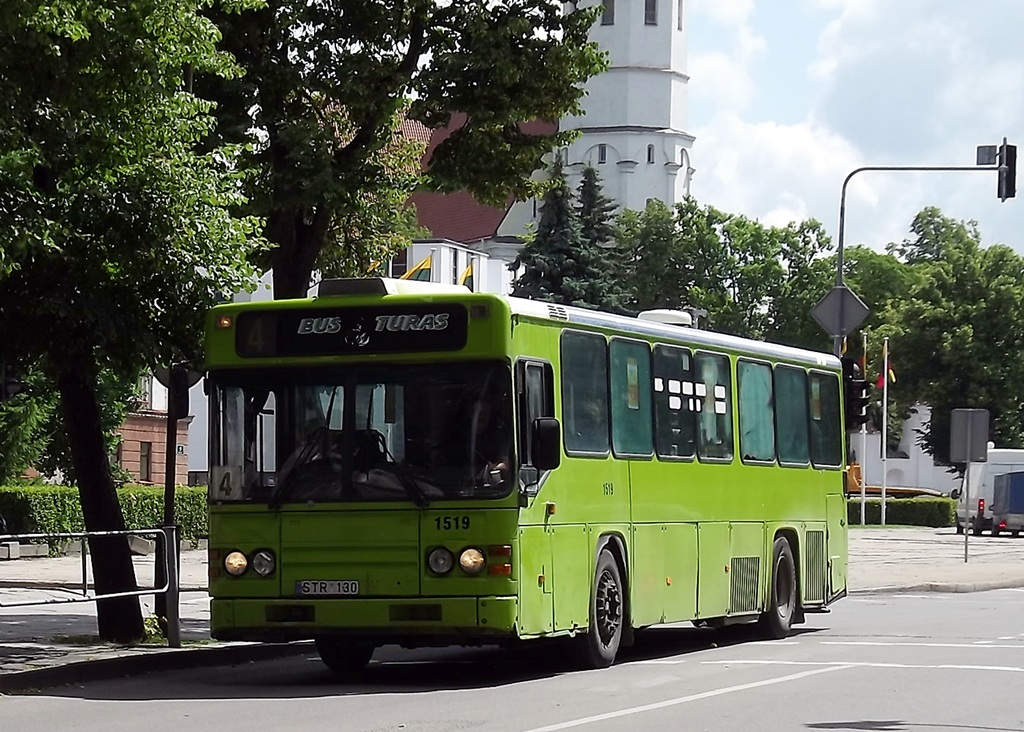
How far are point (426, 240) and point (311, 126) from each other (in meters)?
82.4

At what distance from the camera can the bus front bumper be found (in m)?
15.3

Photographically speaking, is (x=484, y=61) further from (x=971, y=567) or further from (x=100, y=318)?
(x=971, y=567)

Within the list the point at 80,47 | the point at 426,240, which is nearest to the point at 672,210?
the point at 426,240

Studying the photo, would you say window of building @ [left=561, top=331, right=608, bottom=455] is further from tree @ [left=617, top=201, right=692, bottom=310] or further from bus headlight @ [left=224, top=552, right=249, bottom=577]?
tree @ [left=617, top=201, right=692, bottom=310]

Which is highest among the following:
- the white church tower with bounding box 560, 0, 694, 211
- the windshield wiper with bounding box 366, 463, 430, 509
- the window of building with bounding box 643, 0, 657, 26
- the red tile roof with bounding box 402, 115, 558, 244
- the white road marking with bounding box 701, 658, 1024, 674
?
the window of building with bounding box 643, 0, 657, 26

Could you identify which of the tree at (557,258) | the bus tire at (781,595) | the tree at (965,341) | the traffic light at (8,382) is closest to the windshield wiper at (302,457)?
the traffic light at (8,382)

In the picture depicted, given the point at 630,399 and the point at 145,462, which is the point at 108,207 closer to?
the point at 630,399

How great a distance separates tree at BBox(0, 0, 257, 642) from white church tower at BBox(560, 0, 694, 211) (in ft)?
Answer: 334

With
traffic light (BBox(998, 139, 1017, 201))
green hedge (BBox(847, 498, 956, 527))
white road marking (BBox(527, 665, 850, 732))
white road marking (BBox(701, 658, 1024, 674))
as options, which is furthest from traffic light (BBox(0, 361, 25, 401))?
green hedge (BBox(847, 498, 956, 527))

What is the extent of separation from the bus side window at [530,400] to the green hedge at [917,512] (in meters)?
65.6

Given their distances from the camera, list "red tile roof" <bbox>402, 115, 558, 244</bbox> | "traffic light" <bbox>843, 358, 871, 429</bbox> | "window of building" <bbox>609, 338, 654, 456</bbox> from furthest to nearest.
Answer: "red tile roof" <bbox>402, 115, 558, 244</bbox>
"traffic light" <bbox>843, 358, 871, 429</bbox>
"window of building" <bbox>609, 338, 654, 456</bbox>

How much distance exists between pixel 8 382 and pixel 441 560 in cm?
505

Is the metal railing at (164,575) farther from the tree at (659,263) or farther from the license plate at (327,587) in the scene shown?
the tree at (659,263)

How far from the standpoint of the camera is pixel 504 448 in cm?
1538
